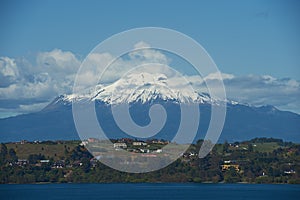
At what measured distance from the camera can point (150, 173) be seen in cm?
10775

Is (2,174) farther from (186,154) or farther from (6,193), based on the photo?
(186,154)

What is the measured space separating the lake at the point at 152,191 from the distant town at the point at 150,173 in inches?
55.7

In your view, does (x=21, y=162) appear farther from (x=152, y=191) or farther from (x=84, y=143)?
(x=152, y=191)

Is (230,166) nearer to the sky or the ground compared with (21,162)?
nearer to the sky

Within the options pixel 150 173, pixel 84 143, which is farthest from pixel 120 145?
pixel 150 173

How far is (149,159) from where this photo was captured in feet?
353

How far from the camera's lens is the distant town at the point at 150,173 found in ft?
348

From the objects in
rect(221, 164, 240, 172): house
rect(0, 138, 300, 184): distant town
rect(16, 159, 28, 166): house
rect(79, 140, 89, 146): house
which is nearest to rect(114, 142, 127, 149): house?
rect(0, 138, 300, 184): distant town

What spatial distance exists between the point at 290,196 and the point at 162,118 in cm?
10389

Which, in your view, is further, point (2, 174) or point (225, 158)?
point (225, 158)

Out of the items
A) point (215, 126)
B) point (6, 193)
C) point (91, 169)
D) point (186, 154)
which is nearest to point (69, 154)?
point (91, 169)

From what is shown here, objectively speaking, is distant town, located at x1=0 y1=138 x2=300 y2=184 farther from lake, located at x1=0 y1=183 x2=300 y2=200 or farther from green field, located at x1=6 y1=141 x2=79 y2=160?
lake, located at x1=0 y1=183 x2=300 y2=200

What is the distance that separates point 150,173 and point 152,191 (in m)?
16.3

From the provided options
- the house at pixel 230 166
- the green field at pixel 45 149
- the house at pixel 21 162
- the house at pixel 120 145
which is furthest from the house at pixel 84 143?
the house at pixel 230 166
